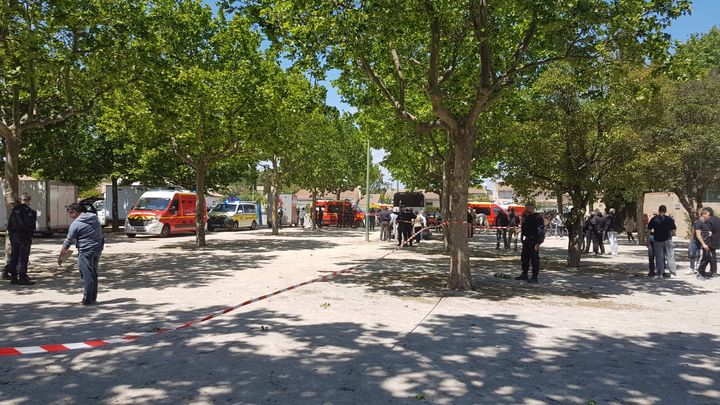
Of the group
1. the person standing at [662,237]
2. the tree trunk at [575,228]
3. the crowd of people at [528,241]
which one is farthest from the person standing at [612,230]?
the person standing at [662,237]

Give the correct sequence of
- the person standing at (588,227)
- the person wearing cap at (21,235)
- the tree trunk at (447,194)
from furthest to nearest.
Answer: the person standing at (588,227), the tree trunk at (447,194), the person wearing cap at (21,235)

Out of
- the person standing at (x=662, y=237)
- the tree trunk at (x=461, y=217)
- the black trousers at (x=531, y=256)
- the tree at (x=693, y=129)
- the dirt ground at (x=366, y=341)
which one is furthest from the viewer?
the tree at (x=693, y=129)

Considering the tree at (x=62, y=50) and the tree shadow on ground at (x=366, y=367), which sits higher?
the tree at (x=62, y=50)

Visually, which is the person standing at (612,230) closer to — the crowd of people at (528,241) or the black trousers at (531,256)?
the crowd of people at (528,241)

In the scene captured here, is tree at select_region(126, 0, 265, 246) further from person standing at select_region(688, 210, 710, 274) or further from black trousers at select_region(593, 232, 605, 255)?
person standing at select_region(688, 210, 710, 274)

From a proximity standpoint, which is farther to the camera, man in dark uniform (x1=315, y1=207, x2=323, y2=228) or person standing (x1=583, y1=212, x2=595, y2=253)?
man in dark uniform (x1=315, y1=207, x2=323, y2=228)

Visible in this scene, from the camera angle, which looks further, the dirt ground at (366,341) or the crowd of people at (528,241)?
the crowd of people at (528,241)

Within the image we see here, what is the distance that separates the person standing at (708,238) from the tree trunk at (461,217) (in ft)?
21.3

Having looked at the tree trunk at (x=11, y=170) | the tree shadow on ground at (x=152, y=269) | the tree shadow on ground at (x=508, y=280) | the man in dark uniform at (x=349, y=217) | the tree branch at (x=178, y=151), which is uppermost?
the tree branch at (x=178, y=151)

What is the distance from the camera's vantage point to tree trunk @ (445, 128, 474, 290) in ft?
34.1

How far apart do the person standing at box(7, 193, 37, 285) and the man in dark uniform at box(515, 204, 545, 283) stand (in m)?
10.1

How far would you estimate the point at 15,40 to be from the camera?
10258 mm

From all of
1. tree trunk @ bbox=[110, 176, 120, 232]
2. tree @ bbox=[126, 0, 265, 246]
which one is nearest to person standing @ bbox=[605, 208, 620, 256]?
tree @ bbox=[126, 0, 265, 246]

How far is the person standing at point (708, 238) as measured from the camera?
12883mm
